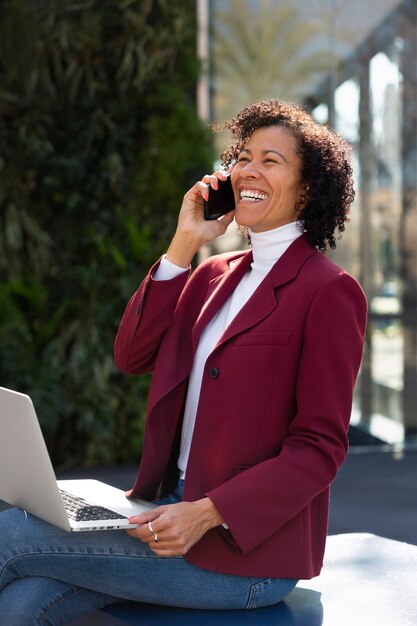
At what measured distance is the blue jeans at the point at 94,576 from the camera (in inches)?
85.3

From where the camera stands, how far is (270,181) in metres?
2.35

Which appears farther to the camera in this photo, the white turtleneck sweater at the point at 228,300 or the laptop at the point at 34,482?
the white turtleneck sweater at the point at 228,300

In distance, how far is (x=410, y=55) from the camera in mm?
6758

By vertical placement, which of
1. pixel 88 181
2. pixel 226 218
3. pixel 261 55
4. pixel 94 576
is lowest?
pixel 94 576

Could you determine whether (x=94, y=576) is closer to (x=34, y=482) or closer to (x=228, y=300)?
(x=34, y=482)

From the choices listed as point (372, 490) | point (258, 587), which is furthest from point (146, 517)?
point (372, 490)

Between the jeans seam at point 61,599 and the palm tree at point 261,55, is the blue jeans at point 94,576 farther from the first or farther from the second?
the palm tree at point 261,55

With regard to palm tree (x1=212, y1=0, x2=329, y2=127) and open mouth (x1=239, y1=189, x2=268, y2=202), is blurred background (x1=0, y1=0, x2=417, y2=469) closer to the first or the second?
palm tree (x1=212, y1=0, x2=329, y2=127)

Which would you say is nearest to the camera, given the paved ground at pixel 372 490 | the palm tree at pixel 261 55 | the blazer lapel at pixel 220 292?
the blazer lapel at pixel 220 292

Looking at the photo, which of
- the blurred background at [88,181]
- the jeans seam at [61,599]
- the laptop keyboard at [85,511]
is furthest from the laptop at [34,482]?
the blurred background at [88,181]

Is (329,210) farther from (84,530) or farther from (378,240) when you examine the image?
(378,240)

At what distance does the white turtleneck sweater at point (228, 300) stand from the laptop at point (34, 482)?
0.24 metres

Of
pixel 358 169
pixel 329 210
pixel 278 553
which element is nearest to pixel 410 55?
pixel 358 169

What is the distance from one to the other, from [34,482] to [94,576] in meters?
0.25
